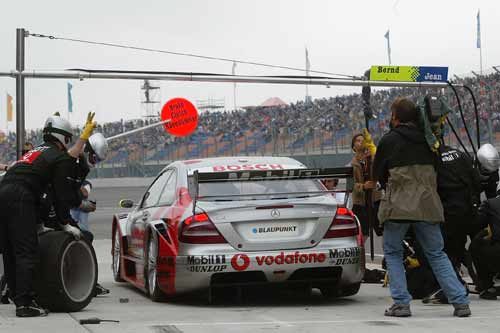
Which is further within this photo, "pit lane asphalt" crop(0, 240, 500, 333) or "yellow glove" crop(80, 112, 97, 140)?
"yellow glove" crop(80, 112, 97, 140)

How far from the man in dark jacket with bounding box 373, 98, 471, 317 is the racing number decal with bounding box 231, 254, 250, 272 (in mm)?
1221

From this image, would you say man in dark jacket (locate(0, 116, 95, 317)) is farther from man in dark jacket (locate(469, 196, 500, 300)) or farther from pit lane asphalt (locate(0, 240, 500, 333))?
man in dark jacket (locate(469, 196, 500, 300))

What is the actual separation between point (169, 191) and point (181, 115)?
43.6 feet

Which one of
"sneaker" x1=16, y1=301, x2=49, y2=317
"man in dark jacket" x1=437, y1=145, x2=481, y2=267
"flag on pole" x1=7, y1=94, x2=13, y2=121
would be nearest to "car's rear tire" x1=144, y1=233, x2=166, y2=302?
"sneaker" x1=16, y1=301, x2=49, y2=317

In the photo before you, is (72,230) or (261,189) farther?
(261,189)

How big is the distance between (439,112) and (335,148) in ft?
87.3

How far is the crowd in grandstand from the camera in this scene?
115 feet

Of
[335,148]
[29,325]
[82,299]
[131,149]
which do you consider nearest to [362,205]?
[82,299]

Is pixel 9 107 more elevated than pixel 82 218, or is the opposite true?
pixel 9 107

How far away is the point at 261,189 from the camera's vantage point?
9336 mm

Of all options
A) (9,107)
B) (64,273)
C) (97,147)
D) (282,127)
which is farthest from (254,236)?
(9,107)

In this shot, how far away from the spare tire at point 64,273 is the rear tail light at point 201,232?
88 centimetres

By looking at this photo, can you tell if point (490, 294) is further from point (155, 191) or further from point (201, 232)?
point (155, 191)

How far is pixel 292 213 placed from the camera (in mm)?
8836
